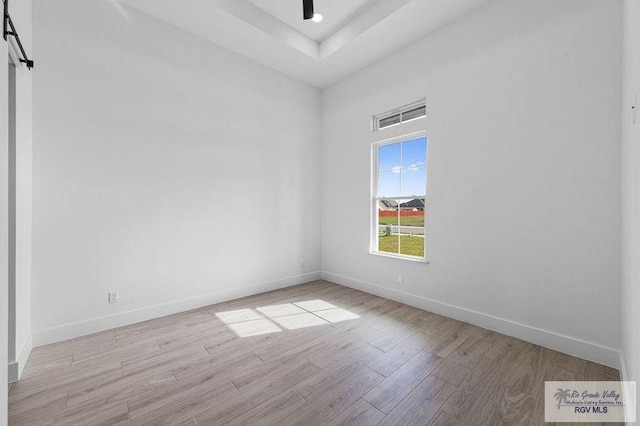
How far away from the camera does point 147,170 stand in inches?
125

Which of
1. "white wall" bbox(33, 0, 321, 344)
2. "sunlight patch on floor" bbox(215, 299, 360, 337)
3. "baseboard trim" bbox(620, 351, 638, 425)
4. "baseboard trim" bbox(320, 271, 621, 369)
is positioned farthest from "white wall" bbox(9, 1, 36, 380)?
"baseboard trim" bbox(620, 351, 638, 425)

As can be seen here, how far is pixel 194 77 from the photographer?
11.5 feet

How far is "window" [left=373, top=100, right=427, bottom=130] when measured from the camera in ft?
11.9

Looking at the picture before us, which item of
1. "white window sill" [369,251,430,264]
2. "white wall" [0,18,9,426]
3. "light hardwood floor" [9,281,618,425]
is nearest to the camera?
"white wall" [0,18,9,426]

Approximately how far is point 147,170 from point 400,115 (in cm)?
340

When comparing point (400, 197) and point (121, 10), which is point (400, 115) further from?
point (121, 10)

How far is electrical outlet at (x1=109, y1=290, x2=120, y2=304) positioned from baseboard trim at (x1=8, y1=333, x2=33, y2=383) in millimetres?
631

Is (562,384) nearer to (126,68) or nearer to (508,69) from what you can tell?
(508,69)

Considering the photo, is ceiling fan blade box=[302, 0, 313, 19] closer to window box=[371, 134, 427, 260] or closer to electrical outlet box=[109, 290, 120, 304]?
window box=[371, 134, 427, 260]

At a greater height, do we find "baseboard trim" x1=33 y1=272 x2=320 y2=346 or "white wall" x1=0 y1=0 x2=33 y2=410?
"white wall" x1=0 y1=0 x2=33 y2=410

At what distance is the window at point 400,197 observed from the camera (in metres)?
3.69

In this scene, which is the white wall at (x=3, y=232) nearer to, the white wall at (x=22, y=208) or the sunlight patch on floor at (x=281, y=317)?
the white wall at (x=22, y=208)

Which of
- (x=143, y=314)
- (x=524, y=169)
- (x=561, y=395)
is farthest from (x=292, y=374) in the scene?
(x=524, y=169)

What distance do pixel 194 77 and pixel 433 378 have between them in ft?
13.8
